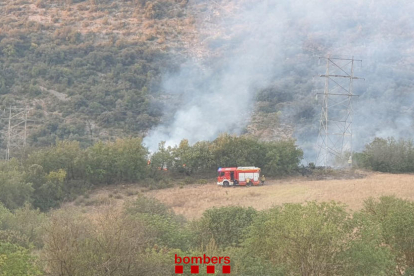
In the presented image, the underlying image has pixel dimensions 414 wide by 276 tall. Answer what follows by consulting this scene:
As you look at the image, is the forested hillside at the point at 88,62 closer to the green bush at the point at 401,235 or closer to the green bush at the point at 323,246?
the green bush at the point at 401,235

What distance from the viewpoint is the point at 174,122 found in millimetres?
59781

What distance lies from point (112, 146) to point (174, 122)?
18.0m

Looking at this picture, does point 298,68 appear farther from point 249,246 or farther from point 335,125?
point 249,246

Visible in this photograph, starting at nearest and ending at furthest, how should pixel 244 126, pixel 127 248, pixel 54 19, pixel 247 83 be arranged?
pixel 127 248, pixel 244 126, pixel 247 83, pixel 54 19

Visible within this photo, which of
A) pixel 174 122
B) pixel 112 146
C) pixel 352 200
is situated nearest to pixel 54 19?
pixel 174 122

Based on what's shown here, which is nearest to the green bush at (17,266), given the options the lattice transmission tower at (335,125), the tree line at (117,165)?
the tree line at (117,165)

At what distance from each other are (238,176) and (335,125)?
21626mm

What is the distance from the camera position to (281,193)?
36.0 meters

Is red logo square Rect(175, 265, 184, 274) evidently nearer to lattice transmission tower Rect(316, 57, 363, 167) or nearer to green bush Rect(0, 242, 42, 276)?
green bush Rect(0, 242, 42, 276)

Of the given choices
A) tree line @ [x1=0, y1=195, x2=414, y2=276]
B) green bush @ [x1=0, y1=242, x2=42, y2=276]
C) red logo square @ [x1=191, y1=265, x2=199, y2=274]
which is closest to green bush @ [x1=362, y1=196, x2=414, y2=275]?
tree line @ [x1=0, y1=195, x2=414, y2=276]

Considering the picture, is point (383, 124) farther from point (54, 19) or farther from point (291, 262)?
point (291, 262)

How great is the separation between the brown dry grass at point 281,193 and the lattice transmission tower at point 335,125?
6.03 metres

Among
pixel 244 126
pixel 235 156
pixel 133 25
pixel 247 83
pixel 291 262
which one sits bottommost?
pixel 291 262

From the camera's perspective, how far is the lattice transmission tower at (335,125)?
43.8 metres
